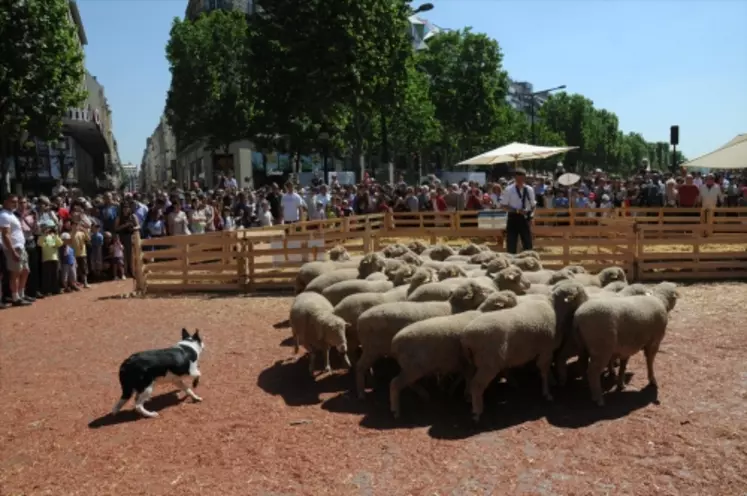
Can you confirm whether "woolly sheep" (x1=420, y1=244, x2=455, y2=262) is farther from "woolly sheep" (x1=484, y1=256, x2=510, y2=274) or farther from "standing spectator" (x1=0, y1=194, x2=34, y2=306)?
"standing spectator" (x1=0, y1=194, x2=34, y2=306)

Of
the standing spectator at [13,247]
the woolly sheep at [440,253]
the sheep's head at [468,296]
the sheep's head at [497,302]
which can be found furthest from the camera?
the standing spectator at [13,247]

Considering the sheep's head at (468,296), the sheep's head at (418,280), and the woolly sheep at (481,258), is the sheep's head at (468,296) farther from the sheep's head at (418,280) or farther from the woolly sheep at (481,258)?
the woolly sheep at (481,258)

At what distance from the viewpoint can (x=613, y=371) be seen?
696 cm

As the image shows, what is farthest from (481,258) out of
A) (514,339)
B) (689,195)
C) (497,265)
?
(689,195)

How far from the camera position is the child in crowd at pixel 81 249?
1416 centimetres

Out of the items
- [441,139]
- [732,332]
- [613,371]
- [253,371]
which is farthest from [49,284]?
[441,139]

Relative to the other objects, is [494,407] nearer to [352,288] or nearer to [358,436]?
[358,436]

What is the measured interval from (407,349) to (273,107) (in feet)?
89.1

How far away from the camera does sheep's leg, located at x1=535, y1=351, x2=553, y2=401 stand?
20.5ft

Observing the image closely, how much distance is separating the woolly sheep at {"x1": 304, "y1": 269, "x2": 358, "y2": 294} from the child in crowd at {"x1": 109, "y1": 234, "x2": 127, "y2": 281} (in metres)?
8.49

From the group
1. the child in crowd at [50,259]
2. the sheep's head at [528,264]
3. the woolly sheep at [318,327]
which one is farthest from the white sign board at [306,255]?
the woolly sheep at [318,327]

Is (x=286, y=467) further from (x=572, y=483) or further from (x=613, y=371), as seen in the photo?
(x=613, y=371)

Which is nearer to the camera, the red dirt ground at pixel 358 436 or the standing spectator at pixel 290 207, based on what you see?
the red dirt ground at pixel 358 436

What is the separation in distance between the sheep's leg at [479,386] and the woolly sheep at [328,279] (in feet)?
10.2
